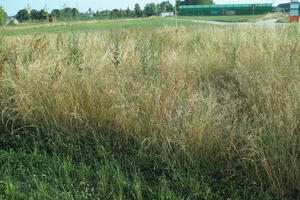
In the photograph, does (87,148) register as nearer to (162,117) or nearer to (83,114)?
(83,114)

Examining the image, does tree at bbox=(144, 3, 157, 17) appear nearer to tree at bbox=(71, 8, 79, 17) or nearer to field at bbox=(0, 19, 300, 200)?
tree at bbox=(71, 8, 79, 17)

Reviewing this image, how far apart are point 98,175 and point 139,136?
0.68 meters

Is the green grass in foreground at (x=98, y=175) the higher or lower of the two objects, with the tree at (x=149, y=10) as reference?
lower

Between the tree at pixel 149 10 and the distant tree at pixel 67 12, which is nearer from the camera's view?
the distant tree at pixel 67 12

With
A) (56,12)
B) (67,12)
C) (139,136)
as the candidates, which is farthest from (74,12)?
(139,136)

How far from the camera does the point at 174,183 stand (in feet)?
8.68

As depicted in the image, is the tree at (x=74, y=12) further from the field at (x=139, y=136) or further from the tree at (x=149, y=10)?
the tree at (x=149, y=10)

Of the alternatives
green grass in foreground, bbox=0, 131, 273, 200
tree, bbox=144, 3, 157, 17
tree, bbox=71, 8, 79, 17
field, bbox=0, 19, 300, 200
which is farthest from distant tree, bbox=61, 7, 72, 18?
tree, bbox=144, 3, 157, 17

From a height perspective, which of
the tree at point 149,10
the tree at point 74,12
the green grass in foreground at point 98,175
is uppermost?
the tree at point 149,10

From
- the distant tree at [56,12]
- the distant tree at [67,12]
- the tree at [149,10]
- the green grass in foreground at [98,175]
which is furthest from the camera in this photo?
the tree at [149,10]

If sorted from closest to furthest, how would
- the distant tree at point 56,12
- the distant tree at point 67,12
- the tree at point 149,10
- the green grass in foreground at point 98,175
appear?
the green grass in foreground at point 98,175 → the distant tree at point 67,12 → the distant tree at point 56,12 → the tree at point 149,10

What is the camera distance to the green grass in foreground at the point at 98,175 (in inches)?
97.8

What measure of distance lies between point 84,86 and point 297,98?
7.74 feet

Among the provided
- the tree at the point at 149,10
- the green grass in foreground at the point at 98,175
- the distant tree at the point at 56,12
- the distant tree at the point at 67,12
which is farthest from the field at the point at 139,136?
the tree at the point at 149,10
